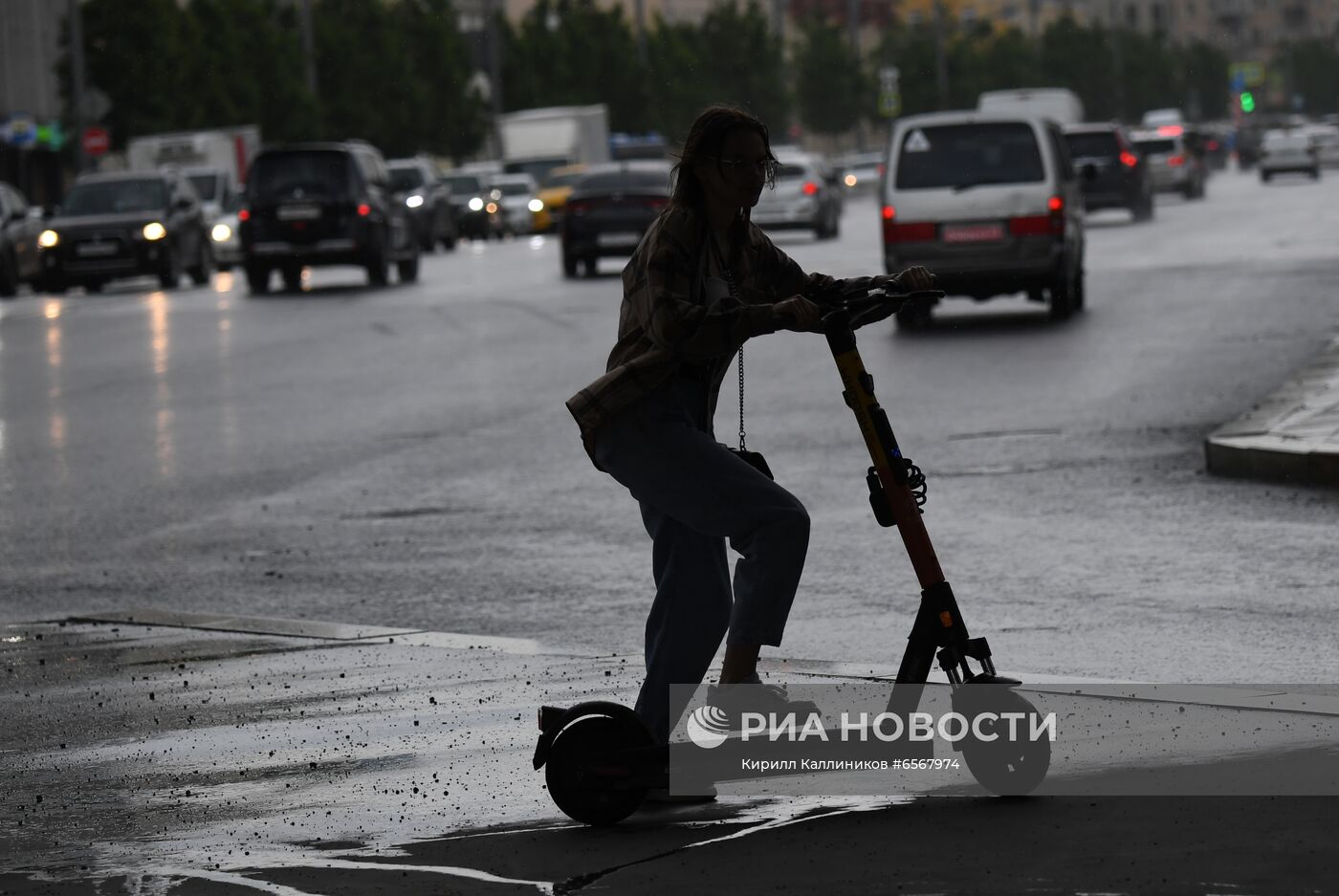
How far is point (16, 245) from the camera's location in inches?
1539

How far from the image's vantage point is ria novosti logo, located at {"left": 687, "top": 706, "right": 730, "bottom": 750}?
Answer: 5.81 metres

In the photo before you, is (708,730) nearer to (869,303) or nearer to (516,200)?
(869,303)

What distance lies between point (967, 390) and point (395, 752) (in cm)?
1107

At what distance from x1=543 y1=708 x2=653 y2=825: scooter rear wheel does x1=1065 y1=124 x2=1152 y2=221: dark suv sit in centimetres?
3936

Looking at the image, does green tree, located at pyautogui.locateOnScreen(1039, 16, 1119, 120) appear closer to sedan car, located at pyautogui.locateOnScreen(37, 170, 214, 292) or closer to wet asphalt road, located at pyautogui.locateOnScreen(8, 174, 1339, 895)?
sedan car, located at pyautogui.locateOnScreen(37, 170, 214, 292)

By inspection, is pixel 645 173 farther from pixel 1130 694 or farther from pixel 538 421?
pixel 1130 694

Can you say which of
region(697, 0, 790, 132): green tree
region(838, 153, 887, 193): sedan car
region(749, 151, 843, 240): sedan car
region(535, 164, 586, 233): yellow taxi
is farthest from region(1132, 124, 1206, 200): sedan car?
region(697, 0, 790, 132): green tree

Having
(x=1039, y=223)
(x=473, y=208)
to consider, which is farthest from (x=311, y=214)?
(x=473, y=208)

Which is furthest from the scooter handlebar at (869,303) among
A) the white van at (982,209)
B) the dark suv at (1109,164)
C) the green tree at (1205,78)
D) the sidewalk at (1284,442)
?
the green tree at (1205,78)

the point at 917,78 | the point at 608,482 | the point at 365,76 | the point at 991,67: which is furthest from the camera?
the point at 991,67

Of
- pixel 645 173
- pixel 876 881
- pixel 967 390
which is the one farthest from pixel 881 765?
pixel 645 173

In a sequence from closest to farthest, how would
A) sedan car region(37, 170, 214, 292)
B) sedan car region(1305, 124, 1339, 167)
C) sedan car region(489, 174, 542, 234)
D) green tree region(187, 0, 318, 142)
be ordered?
sedan car region(37, 170, 214, 292), sedan car region(489, 174, 542, 234), green tree region(187, 0, 318, 142), sedan car region(1305, 124, 1339, 167)

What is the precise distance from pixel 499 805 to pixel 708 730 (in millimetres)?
501

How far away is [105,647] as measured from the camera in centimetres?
848
